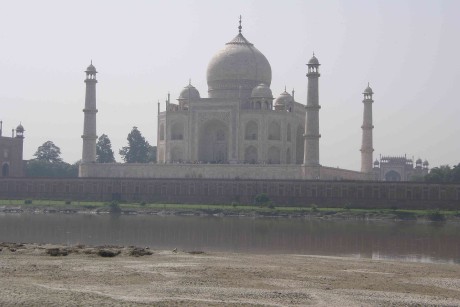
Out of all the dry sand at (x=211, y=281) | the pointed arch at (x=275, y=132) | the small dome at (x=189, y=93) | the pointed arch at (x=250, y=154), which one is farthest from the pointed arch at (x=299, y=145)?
the dry sand at (x=211, y=281)

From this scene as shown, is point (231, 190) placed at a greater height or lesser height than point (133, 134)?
lesser

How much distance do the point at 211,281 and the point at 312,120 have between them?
110ft

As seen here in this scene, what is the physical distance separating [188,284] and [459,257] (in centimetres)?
943

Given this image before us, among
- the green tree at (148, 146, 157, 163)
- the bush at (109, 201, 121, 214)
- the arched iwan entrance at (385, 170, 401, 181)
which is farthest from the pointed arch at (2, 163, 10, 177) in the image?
the arched iwan entrance at (385, 170, 401, 181)

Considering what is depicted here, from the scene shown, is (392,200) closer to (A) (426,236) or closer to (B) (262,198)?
(B) (262,198)

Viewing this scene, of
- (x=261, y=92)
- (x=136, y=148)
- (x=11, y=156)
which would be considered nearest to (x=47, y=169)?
(x=11, y=156)

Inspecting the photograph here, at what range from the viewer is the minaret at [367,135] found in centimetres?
5262

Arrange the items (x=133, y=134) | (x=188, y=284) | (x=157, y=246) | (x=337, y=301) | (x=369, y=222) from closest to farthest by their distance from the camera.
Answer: (x=337, y=301), (x=188, y=284), (x=157, y=246), (x=369, y=222), (x=133, y=134)

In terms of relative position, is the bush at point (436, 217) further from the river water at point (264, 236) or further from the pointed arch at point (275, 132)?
the pointed arch at point (275, 132)

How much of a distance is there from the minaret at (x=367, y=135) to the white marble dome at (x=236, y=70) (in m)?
6.90

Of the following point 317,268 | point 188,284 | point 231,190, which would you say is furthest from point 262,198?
point 188,284

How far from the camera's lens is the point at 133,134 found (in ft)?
227

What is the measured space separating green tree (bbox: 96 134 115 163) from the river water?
1327 inches

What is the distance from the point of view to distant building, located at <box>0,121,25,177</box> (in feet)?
185
